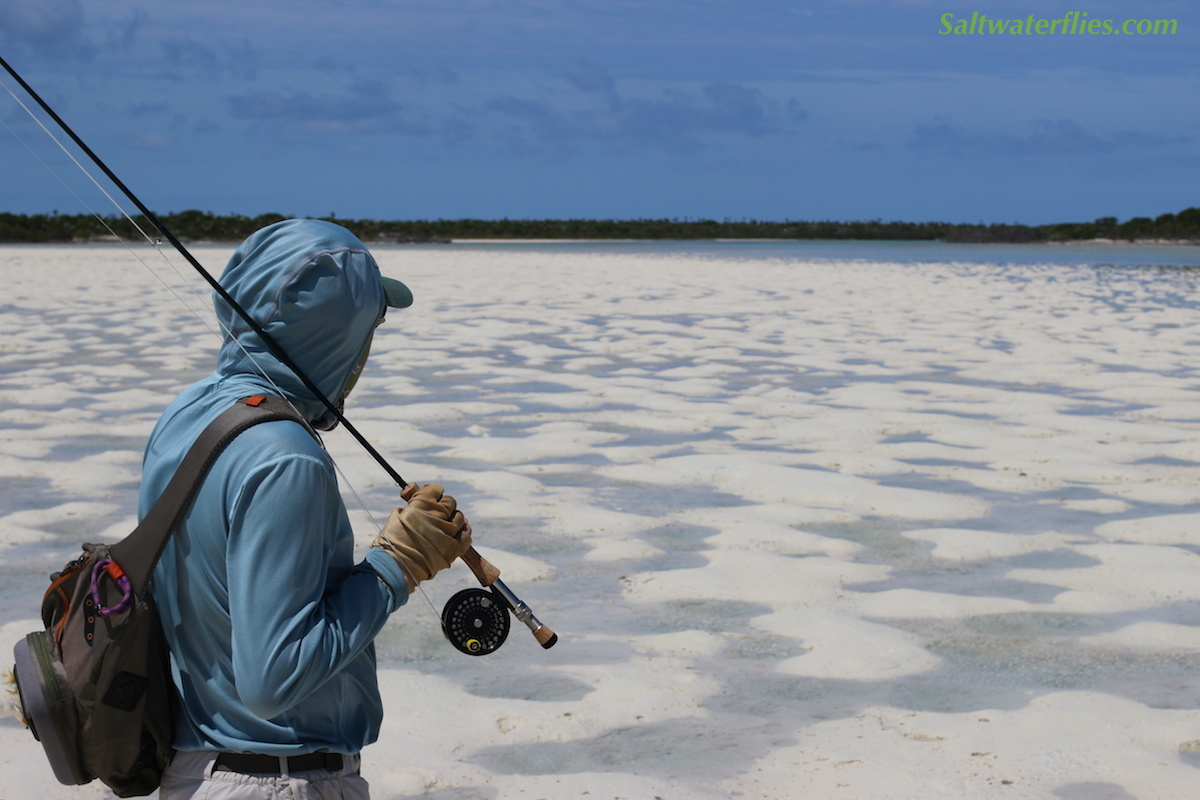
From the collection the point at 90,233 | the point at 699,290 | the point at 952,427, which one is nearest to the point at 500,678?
the point at 952,427

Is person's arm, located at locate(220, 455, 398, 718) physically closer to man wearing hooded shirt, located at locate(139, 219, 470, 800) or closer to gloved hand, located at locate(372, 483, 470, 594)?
man wearing hooded shirt, located at locate(139, 219, 470, 800)

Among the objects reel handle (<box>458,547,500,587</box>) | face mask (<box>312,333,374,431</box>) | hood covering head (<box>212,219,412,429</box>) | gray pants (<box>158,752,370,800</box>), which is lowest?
gray pants (<box>158,752,370,800</box>)

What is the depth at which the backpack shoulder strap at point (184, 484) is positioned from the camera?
5.36 feet

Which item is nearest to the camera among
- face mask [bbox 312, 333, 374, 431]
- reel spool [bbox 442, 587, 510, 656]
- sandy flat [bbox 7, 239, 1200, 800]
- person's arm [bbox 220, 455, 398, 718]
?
person's arm [bbox 220, 455, 398, 718]

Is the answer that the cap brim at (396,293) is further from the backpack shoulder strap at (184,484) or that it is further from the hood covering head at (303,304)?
the backpack shoulder strap at (184,484)

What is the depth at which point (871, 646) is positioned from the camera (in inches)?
162

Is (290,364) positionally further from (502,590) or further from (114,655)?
(502,590)

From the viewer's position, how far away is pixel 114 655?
168cm

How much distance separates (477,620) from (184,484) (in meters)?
0.74

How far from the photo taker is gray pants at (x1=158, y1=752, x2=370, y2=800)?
1.75 m

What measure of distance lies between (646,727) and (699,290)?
2052 centimetres

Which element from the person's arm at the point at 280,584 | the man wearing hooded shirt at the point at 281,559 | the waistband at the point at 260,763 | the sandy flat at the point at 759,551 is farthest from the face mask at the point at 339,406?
the sandy flat at the point at 759,551

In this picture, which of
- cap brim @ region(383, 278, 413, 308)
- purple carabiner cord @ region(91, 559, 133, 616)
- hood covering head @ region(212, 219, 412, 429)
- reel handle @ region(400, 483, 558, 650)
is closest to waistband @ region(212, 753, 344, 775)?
purple carabiner cord @ region(91, 559, 133, 616)

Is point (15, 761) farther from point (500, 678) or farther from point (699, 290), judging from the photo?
point (699, 290)
